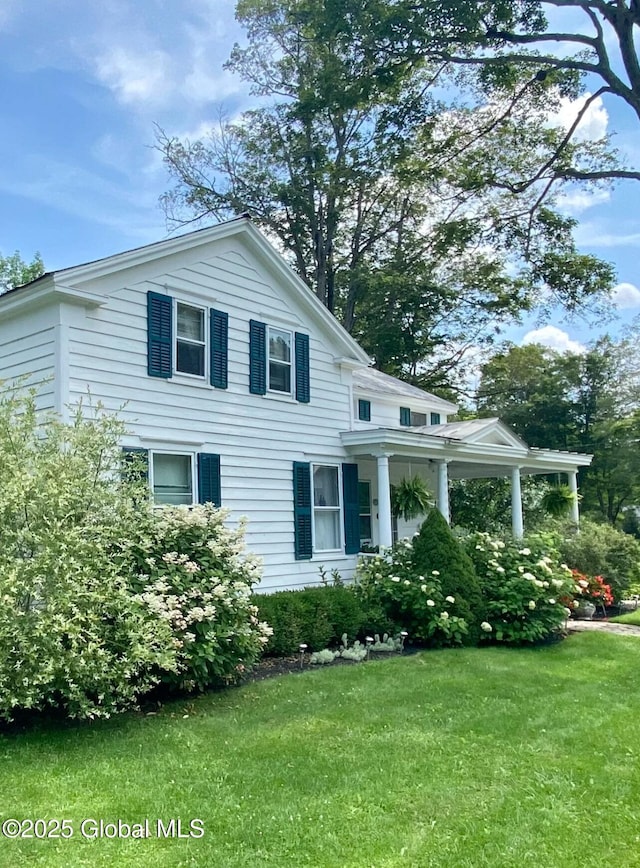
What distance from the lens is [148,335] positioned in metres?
9.79

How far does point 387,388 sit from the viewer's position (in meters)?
Answer: 17.2

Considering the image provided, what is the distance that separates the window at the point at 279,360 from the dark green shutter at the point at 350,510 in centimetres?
212

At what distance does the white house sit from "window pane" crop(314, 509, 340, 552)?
3 cm

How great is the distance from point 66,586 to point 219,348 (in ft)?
18.8

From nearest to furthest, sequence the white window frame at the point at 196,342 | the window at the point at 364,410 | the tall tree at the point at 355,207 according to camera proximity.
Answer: the white window frame at the point at 196,342 → the window at the point at 364,410 → the tall tree at the point at 355,207

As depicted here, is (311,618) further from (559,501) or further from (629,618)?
(559,501)

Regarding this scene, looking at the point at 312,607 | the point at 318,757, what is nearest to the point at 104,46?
the point at 312,607

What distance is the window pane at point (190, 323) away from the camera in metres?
10.4

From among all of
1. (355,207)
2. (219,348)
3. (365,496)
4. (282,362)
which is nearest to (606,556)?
(365,496)

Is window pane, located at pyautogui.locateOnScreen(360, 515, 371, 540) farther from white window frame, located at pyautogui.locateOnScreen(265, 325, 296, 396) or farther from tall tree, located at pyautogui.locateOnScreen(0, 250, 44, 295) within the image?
tall tree, located at pyautogui.locateOnScreen(0, 250, 44, 295)

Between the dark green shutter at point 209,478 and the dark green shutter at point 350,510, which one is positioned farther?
the dark green shutter at point 350,510

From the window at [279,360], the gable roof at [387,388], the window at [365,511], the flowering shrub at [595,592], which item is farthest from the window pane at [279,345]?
the flowering shrub at [595,592]

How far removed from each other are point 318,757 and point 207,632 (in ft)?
6.33

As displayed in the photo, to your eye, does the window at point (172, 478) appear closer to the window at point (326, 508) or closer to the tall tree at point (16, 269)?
Answer: the window at point (326, 508)
